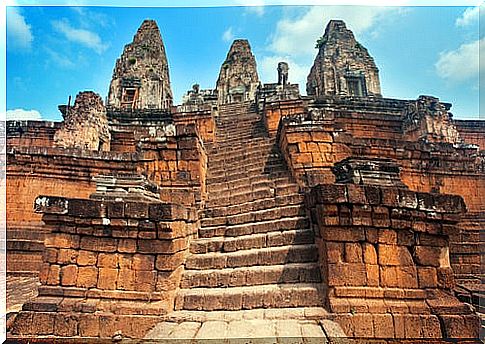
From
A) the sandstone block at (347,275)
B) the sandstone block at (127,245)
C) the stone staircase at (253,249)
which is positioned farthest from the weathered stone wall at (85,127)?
the sandstone block at (347,275)

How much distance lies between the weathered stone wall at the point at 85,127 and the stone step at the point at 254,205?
5801 millimetres

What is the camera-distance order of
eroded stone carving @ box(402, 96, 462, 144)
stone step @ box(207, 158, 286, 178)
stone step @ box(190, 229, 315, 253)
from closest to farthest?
stone step @ box(190, 229, 315, 253) → stone step @ box(207, 158, 286, 178) → eroded stone carving @ box(402, 96, 462, 144)

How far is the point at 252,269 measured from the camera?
3.70 m

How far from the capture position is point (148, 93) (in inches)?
1069

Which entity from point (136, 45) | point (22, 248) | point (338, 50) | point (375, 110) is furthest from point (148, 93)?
point (22, 248)

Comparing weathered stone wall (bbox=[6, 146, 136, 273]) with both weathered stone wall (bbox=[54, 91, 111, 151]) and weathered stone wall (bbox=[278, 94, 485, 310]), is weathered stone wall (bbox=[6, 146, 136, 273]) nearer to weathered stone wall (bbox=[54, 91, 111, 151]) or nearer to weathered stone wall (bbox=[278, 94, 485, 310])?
weathered stone wall (bbox=[54, 91, 111, 151])

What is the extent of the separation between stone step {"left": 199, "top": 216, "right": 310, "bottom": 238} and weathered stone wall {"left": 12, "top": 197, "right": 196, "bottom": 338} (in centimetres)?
122

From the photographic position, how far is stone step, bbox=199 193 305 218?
15.6ft

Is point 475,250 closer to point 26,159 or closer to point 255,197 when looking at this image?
point 255,197

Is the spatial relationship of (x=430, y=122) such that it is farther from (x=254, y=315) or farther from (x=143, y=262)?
(x=143, y=262)

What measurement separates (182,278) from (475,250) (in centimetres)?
516

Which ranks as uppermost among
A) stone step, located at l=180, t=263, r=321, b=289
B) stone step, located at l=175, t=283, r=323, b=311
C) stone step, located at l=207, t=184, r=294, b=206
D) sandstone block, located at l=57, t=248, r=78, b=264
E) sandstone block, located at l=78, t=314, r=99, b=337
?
stone step, located at l=207, t=184, r=294, b=206

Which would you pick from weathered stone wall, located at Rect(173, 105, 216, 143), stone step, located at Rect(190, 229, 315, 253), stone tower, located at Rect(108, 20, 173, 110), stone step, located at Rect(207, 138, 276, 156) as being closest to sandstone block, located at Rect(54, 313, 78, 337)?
stone step, located at Rect(190, 229, 315, 253)

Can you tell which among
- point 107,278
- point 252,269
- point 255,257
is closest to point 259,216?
point 255,257
